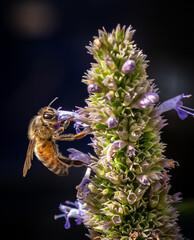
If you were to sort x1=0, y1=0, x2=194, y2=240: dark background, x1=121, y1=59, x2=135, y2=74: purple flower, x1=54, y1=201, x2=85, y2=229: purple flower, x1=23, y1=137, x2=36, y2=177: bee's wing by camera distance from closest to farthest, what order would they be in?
Answer: x1=121, y1=59, x2=135, y2=74: purple flower, x1=54, y1=201, x2=85, y2=229: purple flower, x1=23, y1=137, x2=36, y2=177: bee's wing, x1=0, y1=0, x2=194, y2=240: dark background

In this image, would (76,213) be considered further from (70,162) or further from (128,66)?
(128,66)

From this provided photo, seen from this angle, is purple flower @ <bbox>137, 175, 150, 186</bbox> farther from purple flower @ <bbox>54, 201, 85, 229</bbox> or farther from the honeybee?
Answer: the honeybee

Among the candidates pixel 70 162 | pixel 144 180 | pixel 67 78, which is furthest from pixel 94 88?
pixel 67 78

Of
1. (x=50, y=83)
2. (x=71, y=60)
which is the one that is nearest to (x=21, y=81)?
(x=50, y=83)

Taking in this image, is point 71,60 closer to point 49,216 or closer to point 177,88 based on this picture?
point 177,88

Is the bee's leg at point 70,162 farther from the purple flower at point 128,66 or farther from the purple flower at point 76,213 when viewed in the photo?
the purple flower at point 128,66

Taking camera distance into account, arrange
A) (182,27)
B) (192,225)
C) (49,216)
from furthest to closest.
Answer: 1. (182,27)
2. (49,216)
3. (192,225)

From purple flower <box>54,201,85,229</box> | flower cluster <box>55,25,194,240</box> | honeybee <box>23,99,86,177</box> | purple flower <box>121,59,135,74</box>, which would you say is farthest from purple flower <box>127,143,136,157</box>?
honeybee <box>23,99,86,177</box>
